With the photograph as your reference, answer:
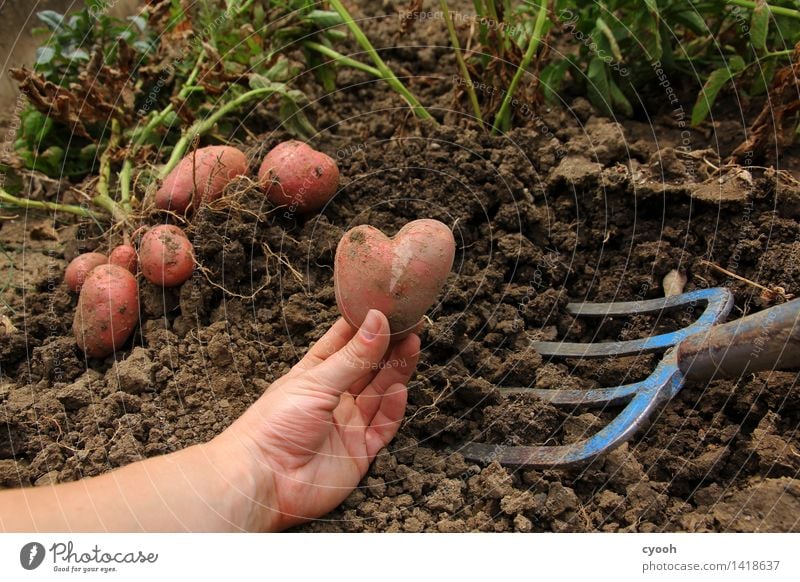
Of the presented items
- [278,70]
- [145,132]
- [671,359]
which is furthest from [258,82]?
[671,359]

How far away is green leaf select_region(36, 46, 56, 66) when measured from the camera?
1874mm

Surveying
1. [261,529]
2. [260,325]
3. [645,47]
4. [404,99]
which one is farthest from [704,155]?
[261,529]

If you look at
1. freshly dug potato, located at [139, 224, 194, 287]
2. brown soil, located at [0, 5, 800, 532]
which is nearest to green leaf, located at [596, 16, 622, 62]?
brown soil, located at [0, 5, 800, 532]

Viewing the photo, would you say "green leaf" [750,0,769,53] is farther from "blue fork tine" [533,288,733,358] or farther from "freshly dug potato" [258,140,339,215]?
"freshly dug potato" [258,140,339,215]

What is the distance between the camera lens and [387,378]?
132 cm

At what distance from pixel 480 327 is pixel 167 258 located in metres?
0.65

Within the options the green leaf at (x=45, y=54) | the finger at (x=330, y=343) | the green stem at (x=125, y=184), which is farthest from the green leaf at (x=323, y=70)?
the finger at (x=330, y=343)

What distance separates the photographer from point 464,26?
2039 millimetres

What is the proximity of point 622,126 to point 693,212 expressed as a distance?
38cm

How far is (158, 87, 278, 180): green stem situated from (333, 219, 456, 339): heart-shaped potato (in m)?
0.75

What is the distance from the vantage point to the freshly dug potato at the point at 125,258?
1.60m

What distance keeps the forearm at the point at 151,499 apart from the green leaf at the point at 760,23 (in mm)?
1376

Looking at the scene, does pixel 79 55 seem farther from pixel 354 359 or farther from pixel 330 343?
pixel 354 359

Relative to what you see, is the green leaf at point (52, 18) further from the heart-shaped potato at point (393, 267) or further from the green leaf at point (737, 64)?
the green leaf at point (737, 64)
